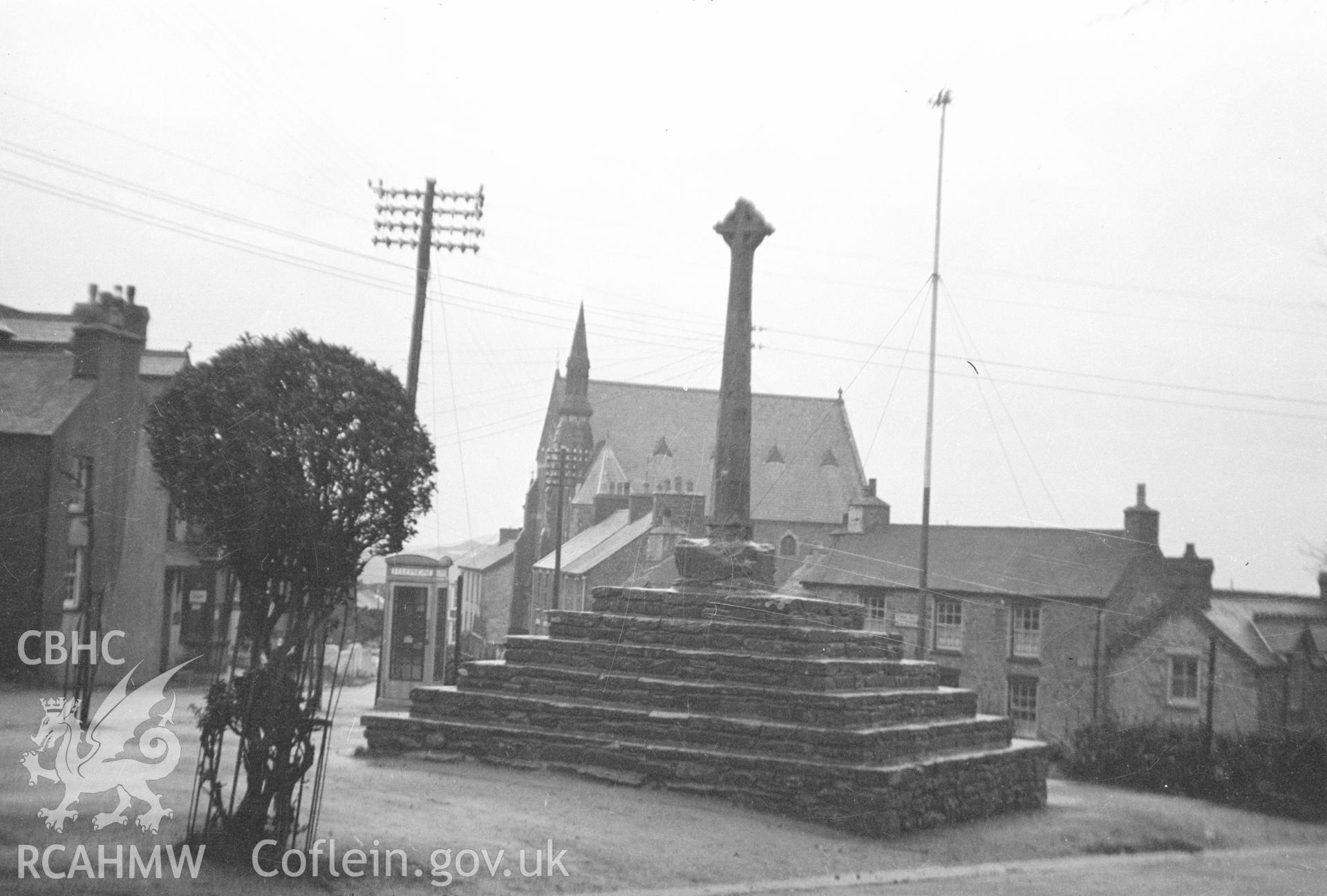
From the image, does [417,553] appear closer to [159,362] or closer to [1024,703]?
[159,362]

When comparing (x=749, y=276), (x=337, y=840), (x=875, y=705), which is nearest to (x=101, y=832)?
(x=337, y=840)

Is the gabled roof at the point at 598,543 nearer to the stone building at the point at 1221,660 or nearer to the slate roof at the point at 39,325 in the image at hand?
the stone building at the point at 1221,660

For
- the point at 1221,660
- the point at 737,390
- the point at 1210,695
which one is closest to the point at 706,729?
the point at 737,390

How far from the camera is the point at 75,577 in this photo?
1194cm

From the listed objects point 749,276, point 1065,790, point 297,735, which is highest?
point 749,276

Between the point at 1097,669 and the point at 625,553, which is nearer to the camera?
the point at 1097,669

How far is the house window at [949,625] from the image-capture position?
32625mm

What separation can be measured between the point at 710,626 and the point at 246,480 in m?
7.25

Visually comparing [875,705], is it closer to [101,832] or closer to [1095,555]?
[101,832]

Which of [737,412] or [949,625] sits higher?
[737,412]

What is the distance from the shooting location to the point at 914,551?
118 ft

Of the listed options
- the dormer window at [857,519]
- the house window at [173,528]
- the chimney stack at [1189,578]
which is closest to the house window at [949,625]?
the chimney stack at [1189,578]

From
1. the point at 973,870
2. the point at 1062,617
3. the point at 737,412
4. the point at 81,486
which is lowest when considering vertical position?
the point at 973,870

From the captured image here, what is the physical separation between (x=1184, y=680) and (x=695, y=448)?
2704 centimetres
